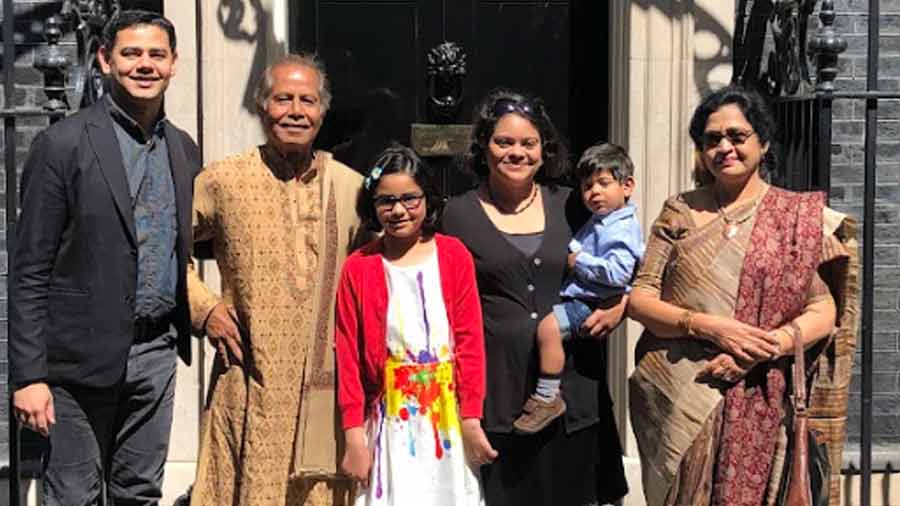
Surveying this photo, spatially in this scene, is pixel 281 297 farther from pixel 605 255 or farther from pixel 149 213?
pixel 605 255

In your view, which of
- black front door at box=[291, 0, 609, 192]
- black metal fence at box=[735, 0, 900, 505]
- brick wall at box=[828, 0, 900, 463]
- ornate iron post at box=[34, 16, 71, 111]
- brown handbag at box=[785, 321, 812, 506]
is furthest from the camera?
black front door at box=[291, 0, 609, 192]

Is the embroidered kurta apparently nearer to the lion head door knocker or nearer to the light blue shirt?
the light blue shirt

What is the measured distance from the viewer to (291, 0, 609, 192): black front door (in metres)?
6.05

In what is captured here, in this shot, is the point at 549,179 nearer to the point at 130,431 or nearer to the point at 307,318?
the point at 307,318

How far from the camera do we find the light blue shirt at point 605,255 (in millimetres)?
4141

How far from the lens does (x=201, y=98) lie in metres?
5.66

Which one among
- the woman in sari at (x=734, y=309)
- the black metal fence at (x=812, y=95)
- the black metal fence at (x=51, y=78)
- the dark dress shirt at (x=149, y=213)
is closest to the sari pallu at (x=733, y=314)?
the woman in sari at (x=734, y=309)

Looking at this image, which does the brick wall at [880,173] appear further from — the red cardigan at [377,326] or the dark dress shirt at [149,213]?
the dark dress shirt at [149,213]

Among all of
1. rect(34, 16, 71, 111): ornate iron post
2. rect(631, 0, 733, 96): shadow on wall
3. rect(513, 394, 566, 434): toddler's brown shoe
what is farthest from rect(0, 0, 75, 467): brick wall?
rect(513, 394, 566, 434): toddler's brown shoe

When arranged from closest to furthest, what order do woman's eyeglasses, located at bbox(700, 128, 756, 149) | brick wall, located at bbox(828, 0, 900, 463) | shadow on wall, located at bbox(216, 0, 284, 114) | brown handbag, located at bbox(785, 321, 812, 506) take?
1. brown handbag, located at bbox(785, 321, 812, 506)
2. woman's eyeglasses, located at bbox(700, 128, 756, 149)
3. shadow on wall, located at bbox(216, 0, 284, 114)
4. brick wall, located at bbox(828, 0, 900, 463)

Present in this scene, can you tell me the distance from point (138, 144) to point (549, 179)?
1.27 meters

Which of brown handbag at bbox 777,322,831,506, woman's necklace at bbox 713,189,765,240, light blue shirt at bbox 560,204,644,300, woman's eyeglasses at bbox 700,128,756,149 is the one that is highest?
woman's eyeglasses at bbox 700,128,756,149

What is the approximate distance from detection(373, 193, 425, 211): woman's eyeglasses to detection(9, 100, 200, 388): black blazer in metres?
0.73

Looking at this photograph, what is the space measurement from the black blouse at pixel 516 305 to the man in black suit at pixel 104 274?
872mm
